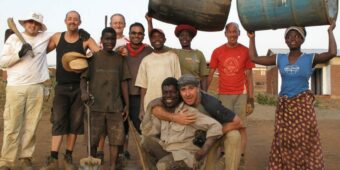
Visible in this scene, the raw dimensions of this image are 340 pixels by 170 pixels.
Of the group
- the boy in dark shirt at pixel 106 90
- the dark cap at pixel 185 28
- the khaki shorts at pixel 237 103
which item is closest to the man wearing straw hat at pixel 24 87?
the boy in dark shirt at pixel 106 90

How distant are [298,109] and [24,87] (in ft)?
9.25

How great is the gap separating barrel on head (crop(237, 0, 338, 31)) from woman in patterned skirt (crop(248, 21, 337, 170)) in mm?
166

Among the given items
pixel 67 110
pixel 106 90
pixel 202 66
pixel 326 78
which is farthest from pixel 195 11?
pixel 326 78

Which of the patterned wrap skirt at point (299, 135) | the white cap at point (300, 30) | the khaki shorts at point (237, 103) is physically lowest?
the patterned wrap skirt at point (299, 135)

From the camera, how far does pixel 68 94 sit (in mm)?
4973

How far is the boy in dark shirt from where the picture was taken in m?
4.83

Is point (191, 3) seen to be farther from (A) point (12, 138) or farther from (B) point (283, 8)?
(A) point (12, 138)

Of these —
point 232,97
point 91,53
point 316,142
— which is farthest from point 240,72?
point 91,53

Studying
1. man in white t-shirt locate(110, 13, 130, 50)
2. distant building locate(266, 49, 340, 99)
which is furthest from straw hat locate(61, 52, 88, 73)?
distant building locate(266, 49, 340, 99)

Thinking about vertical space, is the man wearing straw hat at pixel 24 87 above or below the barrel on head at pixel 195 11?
below

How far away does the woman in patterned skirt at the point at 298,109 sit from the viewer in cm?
426

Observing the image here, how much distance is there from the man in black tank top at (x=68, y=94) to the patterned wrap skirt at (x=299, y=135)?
84.0 inches

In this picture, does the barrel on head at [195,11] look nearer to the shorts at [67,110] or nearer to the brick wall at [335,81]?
the shorts at [67,110]

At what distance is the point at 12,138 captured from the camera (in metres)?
5.00
